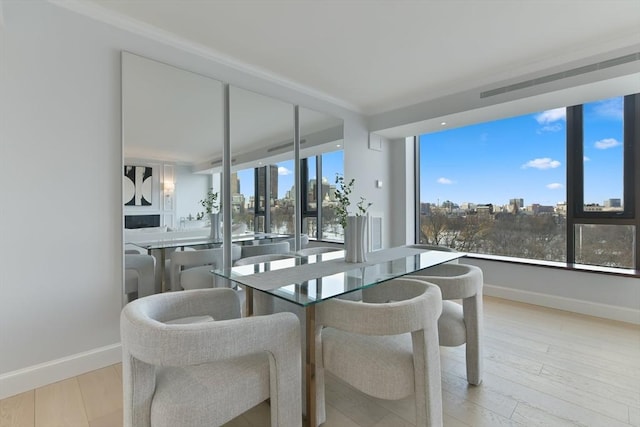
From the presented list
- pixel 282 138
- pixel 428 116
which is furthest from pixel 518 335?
pixel 282 138

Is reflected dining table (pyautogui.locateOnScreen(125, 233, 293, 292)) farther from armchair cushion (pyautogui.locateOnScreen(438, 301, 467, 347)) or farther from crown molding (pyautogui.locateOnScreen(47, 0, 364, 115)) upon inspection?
armchair cushion (pyautogui.locateOnScreen(438, 301, 467, 347))

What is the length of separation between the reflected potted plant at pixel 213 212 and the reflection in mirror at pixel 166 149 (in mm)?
41

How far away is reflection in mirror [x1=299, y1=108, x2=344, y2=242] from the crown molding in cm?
43

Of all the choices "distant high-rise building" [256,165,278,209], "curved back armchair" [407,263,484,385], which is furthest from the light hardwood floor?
"distant high-rise building" [256,165,278,209]

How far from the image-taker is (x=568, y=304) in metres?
3.31

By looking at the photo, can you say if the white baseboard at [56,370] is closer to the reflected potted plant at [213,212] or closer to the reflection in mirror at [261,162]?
the reflected potted plant at [213,212]

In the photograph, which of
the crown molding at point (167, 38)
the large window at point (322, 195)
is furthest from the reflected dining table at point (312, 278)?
the crown molding at point (167, 38)

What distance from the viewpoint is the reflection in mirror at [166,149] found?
2.35 metres

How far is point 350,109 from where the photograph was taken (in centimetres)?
429

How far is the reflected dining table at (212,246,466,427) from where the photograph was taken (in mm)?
1491

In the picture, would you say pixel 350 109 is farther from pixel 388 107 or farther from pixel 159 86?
pixel 159 86

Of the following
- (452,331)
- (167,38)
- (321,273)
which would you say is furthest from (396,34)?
(452,331)

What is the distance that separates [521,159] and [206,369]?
14.1ft

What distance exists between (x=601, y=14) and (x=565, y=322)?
2761mm
